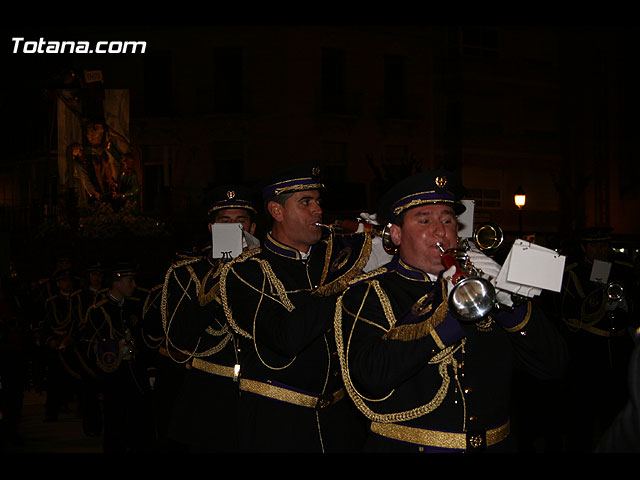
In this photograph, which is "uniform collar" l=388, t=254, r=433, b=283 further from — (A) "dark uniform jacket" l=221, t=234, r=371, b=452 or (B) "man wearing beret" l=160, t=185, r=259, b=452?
(B) "man wearing beret" l=160, t=185, r=259, b=452

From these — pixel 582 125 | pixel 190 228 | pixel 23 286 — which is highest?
pixel 582 125

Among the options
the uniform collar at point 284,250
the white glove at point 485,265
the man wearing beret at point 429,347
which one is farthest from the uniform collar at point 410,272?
the uniform collar at point 284,250

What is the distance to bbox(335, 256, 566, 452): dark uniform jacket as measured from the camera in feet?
11.2

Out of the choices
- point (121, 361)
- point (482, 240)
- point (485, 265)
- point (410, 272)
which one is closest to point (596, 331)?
point (121, 361)

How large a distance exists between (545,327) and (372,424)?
2.92 feet

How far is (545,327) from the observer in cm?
355

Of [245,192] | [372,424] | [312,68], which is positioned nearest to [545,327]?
[372,424]

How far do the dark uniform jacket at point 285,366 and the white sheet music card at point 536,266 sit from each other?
55.3 inches

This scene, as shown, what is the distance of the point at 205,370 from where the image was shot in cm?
598

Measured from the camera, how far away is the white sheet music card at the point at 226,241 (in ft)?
18.1

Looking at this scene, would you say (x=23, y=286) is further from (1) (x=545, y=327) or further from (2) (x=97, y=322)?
(1) (x=545, y=327)

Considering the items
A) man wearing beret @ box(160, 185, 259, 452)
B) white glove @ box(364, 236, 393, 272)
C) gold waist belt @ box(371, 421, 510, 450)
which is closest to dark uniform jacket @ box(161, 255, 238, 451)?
man wearing beret @ box(160, 185, 259, 452)

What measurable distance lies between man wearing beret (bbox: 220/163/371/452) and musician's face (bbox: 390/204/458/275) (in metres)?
0.65

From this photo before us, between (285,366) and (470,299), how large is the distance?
1.89 meters
